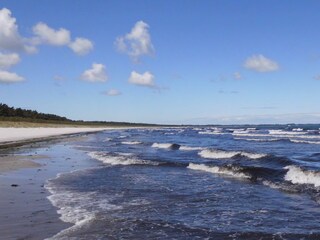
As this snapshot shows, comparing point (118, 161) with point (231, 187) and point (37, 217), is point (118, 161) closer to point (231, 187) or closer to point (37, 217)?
point (231, 187)

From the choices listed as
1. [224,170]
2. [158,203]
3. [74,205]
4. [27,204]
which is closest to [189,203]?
[158,203]

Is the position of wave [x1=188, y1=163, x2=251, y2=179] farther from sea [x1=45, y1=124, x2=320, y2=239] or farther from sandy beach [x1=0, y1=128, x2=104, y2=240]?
sandy beach [x1=0, y1=128, x2=104, y2=240]

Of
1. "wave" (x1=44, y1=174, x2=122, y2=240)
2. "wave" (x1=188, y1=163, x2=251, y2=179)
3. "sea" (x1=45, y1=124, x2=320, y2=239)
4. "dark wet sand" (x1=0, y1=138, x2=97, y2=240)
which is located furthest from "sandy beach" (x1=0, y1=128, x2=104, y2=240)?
"wave" (x1=188, y1=163, x2=251, y2=179)

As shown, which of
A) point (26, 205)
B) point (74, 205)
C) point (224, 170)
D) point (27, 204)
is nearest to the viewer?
point (26, 205)

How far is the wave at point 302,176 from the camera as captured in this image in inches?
722

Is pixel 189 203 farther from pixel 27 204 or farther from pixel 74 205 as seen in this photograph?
pixel 27 204

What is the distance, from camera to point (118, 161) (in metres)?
29.2

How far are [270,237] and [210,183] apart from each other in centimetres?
911

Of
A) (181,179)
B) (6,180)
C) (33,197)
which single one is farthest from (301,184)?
(6,180)

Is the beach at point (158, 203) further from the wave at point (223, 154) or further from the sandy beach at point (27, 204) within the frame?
the wave at point (223, 154)

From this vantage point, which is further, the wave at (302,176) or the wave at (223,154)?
the wave at (223,154)

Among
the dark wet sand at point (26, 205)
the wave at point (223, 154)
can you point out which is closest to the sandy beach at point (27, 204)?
the dark wet sand at point (26, 205)

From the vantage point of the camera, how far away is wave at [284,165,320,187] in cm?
1834

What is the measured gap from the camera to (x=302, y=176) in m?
19.3
